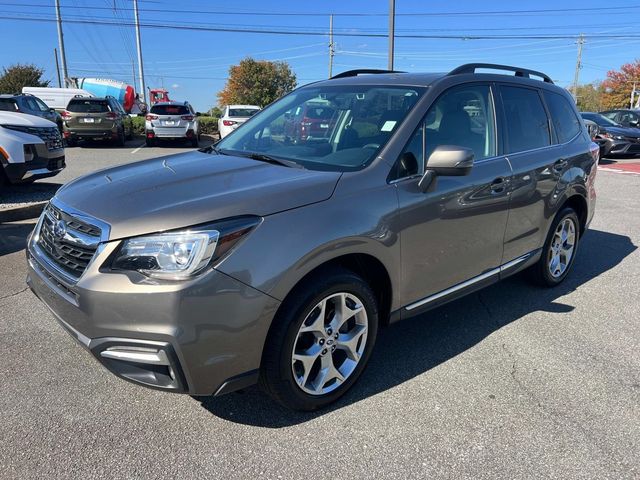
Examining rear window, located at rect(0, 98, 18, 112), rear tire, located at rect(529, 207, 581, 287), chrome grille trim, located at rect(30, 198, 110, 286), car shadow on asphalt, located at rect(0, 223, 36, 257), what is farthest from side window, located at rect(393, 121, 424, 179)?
rear window, located at rect(0, 98, 18, 112)

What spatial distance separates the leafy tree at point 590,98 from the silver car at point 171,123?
7741 cm

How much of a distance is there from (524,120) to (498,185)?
0.84 meters

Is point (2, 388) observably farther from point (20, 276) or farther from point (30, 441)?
A: point (20, 276)

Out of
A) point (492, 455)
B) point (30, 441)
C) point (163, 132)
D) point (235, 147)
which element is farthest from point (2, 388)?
point (163, 132)

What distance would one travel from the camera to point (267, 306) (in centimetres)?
233

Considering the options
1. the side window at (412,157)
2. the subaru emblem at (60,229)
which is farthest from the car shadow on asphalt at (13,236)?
the side window at (412,157)

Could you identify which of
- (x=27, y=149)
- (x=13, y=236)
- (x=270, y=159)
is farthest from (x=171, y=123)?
(x=270, y=159)

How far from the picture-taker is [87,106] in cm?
1753

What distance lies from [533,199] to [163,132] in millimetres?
16106

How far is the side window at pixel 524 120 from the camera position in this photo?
12.5 feet

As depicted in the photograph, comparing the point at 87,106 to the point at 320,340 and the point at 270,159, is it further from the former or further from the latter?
the point at 320,340

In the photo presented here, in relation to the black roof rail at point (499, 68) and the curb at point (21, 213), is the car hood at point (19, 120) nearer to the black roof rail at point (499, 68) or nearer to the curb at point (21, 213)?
the curb at point (21, 213)

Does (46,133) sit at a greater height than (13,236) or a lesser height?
greater

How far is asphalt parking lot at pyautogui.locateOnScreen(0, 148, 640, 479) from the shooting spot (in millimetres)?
2377
